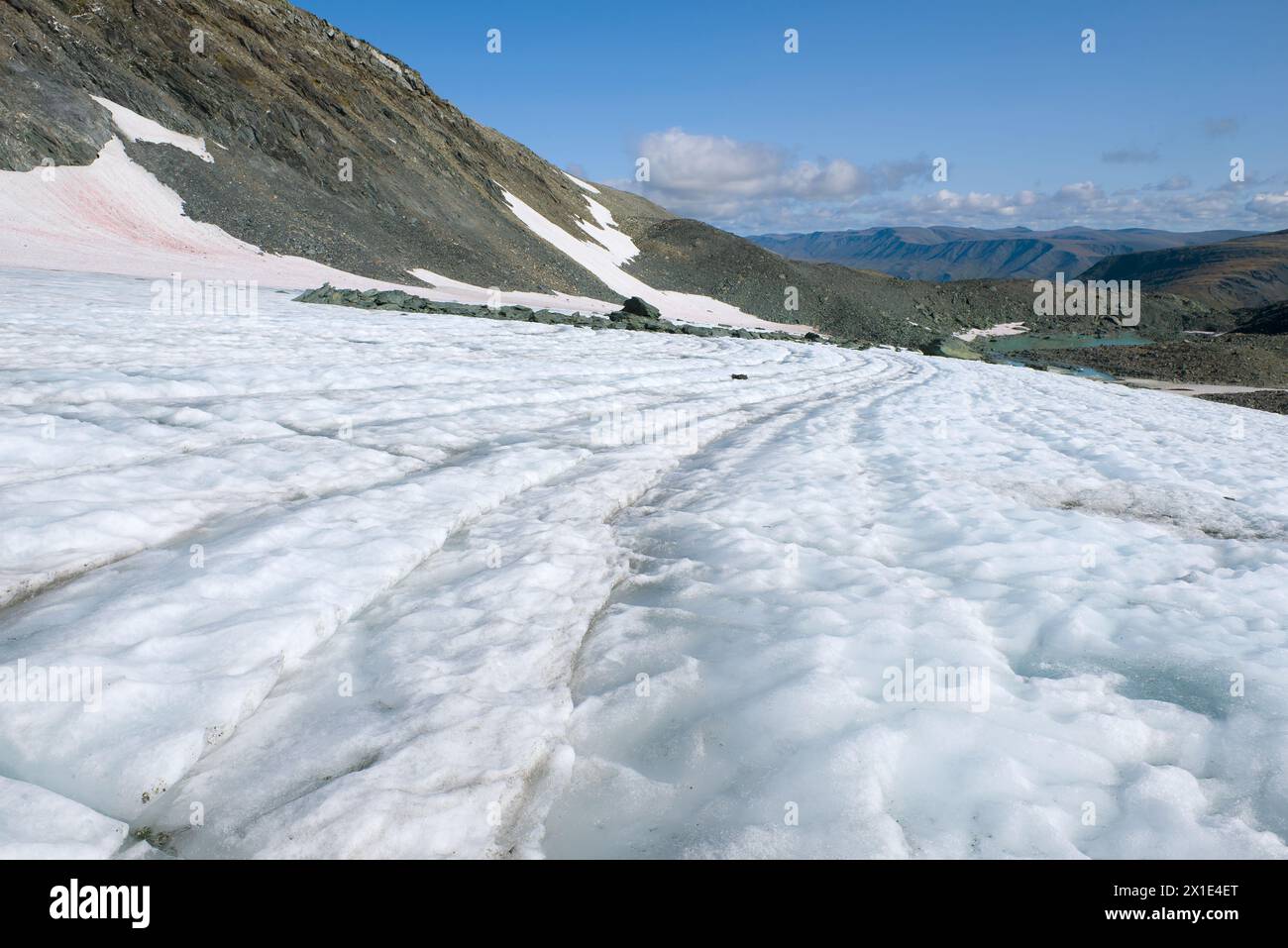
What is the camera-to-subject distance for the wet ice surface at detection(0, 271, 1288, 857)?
278cm

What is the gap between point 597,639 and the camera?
4141mm

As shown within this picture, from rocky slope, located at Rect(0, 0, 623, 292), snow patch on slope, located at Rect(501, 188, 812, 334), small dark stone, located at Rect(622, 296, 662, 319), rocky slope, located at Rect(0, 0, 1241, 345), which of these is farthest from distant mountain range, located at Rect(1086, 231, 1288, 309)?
small dark stone, located at Rect(622, 296, 662, 319)

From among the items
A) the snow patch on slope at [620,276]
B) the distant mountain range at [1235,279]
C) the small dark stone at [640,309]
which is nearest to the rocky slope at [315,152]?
the snow patch on slope at [620,276]

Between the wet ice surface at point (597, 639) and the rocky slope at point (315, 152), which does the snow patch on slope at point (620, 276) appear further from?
the wet ice surface at point (597, 639)

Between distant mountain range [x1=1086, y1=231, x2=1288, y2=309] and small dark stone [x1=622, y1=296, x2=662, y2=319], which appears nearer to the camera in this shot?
small dark stone [x1=622, y1=296, x2=662, y2=319]

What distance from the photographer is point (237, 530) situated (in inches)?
191

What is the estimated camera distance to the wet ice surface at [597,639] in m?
2.78

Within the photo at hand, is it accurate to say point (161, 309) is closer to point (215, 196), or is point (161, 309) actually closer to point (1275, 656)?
point (1275, 656)

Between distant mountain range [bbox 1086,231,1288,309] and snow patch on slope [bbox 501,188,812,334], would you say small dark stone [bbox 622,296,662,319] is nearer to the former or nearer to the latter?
snow patch on slope [bbox 501,188,812,334]

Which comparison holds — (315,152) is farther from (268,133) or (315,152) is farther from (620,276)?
(620,276)

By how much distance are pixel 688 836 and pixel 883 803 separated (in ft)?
2.69

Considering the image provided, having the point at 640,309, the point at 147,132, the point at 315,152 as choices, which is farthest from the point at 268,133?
the point at 640,309

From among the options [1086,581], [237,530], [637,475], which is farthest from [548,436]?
[1086,581]
